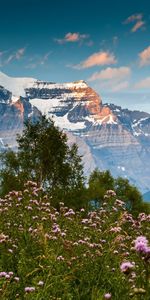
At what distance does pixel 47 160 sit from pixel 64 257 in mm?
65862

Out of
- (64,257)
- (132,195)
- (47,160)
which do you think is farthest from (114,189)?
(64,257)

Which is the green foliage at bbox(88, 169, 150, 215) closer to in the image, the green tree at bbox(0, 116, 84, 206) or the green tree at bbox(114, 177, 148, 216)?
the green tree at bbox(114, 177, 148, 216)

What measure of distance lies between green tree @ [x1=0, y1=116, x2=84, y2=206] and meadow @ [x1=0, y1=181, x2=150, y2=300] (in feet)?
191

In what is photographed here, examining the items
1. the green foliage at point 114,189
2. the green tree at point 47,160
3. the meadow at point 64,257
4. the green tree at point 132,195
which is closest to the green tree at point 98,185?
the green foliage at point 114,189

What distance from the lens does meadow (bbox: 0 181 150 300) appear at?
7.97 m

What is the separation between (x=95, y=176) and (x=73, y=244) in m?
88.0

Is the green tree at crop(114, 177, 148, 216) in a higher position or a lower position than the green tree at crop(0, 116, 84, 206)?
lower

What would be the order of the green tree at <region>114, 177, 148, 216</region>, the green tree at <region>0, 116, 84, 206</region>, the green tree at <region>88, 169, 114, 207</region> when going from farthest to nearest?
1. the green tree at <region>114, 177, 148, 216</region>
2. the green tree at <region>88, 169, 114, 207</region>
3. the green tree at <region>0, 116, 84, 206</region>

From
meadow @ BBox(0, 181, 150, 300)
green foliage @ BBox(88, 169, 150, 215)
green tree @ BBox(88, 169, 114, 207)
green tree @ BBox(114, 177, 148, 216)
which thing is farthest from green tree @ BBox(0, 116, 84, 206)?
meadow @ BBox(0, 181, 150, 300)

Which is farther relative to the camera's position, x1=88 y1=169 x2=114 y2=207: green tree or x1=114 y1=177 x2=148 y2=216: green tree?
x1=114 y1=177 x2=148 y2=216: green tree

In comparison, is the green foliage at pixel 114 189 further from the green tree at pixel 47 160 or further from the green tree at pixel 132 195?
the green tree at pixel 47 160

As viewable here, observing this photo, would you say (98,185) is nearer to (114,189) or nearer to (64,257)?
(114,189)

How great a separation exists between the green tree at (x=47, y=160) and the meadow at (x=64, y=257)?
58121mm

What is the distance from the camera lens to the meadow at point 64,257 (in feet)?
26.2
